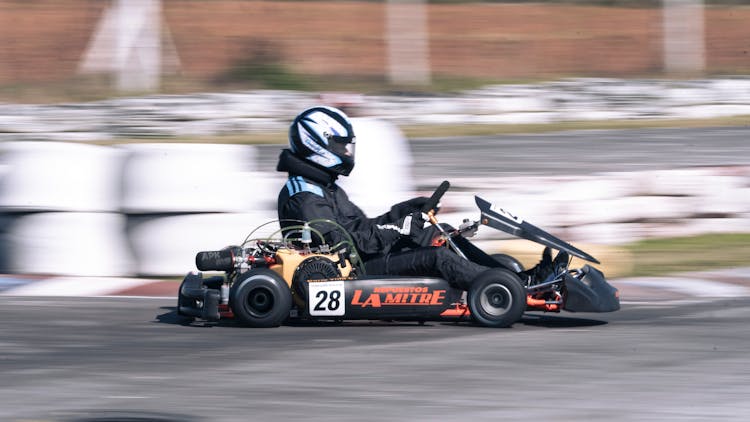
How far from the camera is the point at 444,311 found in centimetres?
634

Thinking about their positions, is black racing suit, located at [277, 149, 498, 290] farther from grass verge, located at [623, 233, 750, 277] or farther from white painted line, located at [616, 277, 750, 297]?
grass verge, located at [623, 233, 750, 277]

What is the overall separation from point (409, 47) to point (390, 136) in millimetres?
11911

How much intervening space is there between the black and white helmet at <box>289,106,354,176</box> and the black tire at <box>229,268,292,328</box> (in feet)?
2.37

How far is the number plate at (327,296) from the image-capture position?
6293 millimetres

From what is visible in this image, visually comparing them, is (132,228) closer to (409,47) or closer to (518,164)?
(518,164)

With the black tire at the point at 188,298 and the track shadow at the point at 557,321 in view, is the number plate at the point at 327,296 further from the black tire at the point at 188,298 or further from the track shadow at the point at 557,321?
the track shadow at the point at 557,321

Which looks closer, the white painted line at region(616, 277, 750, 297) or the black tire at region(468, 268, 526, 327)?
the black tire at region(468, 268, 526, 327)

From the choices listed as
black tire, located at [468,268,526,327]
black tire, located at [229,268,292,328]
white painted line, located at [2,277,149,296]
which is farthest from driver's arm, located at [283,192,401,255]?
white painted line, located at [2,277,149,296]

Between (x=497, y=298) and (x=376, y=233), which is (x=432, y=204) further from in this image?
(x=497, y=298)

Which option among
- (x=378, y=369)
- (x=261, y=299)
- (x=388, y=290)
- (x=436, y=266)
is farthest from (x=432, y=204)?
(x=378, y=369)

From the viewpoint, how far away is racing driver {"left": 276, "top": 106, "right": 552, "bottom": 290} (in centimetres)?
634

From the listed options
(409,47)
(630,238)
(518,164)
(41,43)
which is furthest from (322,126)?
(41,43)

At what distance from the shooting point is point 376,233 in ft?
21.2

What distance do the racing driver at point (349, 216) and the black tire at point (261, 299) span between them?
39cm
